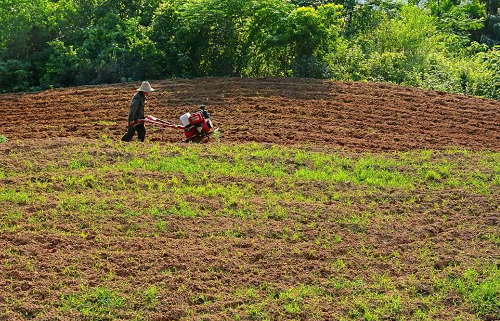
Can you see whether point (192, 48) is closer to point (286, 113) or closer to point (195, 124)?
point (286, 113)

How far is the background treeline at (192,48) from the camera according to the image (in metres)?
19.2

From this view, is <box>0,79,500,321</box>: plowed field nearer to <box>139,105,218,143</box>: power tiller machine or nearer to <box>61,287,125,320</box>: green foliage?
<box>61,287,125,320</box>: green foliage

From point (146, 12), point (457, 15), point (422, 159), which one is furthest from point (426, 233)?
point (457, 15)

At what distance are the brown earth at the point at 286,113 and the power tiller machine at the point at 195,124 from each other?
0.67 m

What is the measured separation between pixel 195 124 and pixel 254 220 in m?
3.90

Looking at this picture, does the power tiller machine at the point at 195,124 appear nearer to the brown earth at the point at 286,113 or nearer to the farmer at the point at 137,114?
the farmer at the point at 137,114

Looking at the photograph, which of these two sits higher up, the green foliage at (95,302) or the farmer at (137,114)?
the farmer at (137,114)

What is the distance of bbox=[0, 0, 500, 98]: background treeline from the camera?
19.2 meters

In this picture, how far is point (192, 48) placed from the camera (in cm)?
1980

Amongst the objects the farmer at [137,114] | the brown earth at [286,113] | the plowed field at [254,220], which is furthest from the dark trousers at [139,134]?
the brown earth at [286,113]

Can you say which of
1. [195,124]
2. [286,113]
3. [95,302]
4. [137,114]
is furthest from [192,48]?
[95,302]

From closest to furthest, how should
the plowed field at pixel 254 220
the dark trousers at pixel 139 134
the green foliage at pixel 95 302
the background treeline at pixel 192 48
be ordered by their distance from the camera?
the green foliage at pixel 95 302 < the plowed field at pixel 254 220 < the dark trousers at pixel 139 134 < the background treeline at pixel 192 48

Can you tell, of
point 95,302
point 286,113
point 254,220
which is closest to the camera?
point 95,302

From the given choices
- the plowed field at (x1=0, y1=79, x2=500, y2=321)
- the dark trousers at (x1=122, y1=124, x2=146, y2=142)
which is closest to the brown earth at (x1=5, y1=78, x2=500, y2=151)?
the plowed field at (x1=0, y1=79, x2=500, y2=321)
